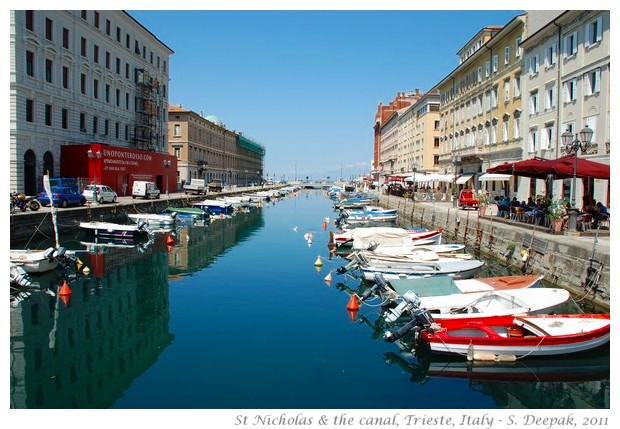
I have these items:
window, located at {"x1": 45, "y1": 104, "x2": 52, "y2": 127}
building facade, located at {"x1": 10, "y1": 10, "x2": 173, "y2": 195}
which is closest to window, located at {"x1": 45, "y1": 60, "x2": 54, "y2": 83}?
building facade, located at {"x1": 10, "y1": 10, "x2": 173, "y2": 195}

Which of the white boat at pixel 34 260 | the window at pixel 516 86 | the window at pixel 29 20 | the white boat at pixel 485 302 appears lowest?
the white boat at pixel 485 302

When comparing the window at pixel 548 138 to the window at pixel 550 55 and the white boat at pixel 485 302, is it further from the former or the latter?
the white boat at pixel 485 302

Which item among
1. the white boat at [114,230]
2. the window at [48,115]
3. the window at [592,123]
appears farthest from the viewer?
the window at [48,115]

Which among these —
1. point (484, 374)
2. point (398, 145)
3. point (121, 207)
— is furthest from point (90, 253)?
point (398, 145)

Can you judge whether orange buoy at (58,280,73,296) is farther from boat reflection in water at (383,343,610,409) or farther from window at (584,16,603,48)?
window at (584,16,603,48)

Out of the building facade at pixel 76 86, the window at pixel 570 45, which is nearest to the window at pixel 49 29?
the building facade at pixel 76 86

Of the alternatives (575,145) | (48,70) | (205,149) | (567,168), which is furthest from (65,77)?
(205,149)

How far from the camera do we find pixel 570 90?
33.3 metres

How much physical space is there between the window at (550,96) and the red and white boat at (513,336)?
1035 inches

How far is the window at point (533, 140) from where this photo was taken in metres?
38.9

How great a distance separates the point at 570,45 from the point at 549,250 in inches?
730

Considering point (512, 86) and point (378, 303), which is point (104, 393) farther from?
point (512, 86)

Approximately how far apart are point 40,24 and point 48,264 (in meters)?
29.1

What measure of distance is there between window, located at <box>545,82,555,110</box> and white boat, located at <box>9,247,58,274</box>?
32476mm
